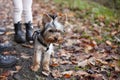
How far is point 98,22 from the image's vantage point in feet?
26.6

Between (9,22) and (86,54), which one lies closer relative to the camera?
(86,54)

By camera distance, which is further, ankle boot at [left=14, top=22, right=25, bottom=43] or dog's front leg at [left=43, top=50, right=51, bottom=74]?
ankle boot at [left=14, top=22, right=25, bottom=43]

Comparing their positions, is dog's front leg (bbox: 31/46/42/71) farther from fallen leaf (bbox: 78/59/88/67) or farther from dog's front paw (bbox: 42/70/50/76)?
fallen leaf (bbox: 78/59/88/67)

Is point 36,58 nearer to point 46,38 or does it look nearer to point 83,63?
point 46,38

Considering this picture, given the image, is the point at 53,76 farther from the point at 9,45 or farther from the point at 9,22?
the point at 9,22

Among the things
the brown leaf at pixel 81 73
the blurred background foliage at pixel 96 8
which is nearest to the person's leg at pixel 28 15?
the brown leaf at pixel 81 73

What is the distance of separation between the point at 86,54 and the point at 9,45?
1509 millimetres

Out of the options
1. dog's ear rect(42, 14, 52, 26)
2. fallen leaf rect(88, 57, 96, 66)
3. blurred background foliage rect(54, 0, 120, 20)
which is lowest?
fallen leaf rect(88, 57, 96, 66)

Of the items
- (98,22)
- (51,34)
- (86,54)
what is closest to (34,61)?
(51,34)

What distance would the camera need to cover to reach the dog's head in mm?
4266

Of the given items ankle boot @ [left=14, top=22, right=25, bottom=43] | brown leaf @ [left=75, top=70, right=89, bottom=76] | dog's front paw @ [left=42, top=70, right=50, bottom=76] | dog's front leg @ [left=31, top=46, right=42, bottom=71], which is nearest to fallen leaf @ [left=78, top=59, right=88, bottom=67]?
brown leaf @ [left=75, top=70, right=89, bottom=76]

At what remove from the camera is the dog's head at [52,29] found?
4.27 m

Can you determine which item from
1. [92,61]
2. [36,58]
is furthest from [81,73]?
[36,58]

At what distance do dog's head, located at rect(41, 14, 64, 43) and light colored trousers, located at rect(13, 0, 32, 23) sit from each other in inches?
49.1
